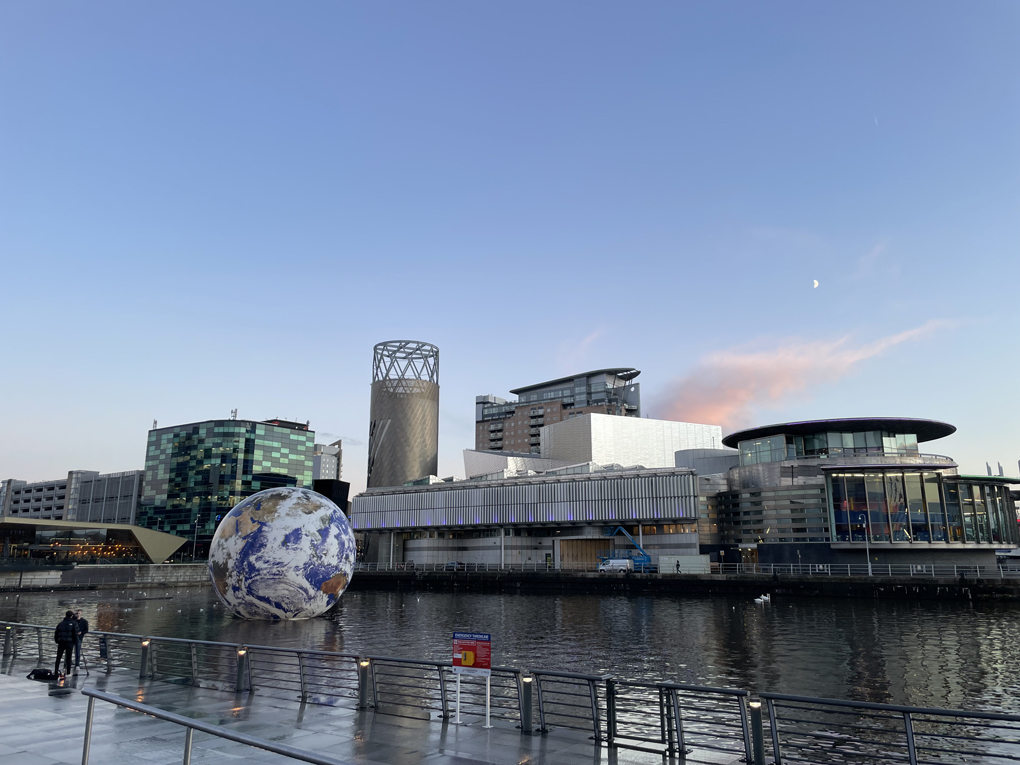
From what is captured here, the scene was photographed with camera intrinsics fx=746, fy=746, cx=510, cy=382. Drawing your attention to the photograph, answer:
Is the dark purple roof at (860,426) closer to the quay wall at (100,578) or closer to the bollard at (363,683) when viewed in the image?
the quay wall at (100,578)

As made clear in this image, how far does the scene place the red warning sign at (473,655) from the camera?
13391 mm

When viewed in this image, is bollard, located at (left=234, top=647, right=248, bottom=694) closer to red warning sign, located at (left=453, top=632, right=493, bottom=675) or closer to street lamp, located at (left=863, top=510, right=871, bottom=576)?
red warning sign, located at (left=453, top=632, right=493, bottom=675)

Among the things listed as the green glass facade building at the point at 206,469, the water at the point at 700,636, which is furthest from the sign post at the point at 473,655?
the green glass facade building at the point at 206,469

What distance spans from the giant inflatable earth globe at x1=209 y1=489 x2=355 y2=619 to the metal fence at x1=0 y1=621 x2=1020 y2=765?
9250 mm

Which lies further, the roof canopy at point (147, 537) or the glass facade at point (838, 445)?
the roof canopy at point (147, 537)

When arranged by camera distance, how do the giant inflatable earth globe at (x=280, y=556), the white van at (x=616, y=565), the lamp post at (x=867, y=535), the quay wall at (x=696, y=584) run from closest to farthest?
the giant inflatable earth globe at (x=280, y=556), the quay wall at (x=696, y=584), the lamp post at (x=867, y=535), the white van at (x=616, y=565)

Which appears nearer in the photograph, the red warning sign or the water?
the red warning sign

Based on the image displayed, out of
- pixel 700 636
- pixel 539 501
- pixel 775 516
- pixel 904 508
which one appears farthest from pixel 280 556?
pixel 539 501

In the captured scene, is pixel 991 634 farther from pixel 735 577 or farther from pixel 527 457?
pixel 527 457

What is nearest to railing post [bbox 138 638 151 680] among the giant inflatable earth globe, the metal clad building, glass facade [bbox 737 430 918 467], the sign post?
the sign post

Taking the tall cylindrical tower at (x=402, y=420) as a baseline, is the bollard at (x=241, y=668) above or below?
below

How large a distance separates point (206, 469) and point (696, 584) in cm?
14548

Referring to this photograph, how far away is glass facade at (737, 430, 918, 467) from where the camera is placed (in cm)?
8638

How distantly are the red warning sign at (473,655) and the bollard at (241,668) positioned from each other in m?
4.87
